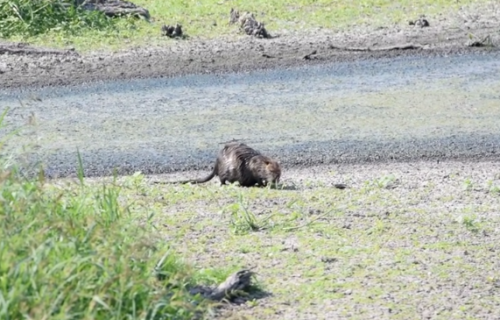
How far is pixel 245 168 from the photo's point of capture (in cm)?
785

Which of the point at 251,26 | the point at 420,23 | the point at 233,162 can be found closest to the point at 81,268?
the point at 233,162

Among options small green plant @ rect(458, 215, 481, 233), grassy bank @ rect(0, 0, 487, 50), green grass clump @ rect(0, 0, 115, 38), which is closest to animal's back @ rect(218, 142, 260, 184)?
small green plant @ rect(458, 215, 481, 233)

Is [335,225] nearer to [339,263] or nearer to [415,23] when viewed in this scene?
[339,263]

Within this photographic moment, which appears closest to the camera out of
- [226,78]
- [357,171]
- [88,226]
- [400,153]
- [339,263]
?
[88,226]

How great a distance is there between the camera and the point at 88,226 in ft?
14.3

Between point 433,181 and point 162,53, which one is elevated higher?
A: point 433,181

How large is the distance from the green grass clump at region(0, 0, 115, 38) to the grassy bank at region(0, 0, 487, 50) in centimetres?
1

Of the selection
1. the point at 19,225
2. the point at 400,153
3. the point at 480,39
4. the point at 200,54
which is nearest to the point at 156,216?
the point at 19,225

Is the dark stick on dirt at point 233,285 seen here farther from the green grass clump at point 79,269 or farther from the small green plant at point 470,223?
the small green plant at point 470,223

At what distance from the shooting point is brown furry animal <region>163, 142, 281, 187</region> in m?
7.68

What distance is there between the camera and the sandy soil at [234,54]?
12.6 meters

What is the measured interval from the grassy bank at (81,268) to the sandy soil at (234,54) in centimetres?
784

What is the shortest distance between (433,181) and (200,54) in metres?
5.79

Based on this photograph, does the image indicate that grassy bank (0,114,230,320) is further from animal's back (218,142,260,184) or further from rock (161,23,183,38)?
rock (161,23,183,38)
